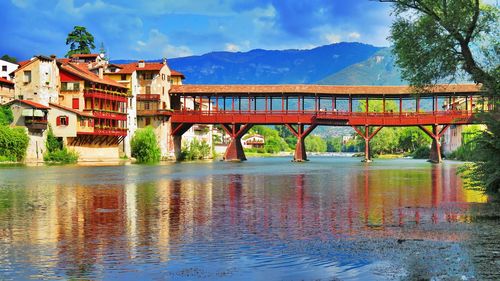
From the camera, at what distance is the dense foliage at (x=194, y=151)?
100m

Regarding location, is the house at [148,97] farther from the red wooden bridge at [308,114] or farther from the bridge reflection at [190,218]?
the bridge reflection at [190,218]

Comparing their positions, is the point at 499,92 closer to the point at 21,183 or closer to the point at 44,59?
the point at 21,183

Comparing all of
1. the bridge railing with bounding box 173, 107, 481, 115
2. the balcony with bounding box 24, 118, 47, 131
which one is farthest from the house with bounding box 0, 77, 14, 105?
the bridge railing with bounding box 173, 107, 481, 115

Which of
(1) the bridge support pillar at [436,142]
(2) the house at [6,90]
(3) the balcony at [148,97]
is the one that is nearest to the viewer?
(2) the house at [6,90]

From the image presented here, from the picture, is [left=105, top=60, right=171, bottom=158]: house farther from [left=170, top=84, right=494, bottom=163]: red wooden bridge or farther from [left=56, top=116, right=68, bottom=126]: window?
[left=56, top=116, right=68, bottom=126]: window

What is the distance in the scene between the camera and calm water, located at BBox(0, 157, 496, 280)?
11898 millimetres

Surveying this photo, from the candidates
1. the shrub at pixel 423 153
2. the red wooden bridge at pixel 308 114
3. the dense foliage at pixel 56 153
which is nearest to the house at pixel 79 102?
the dense foliage at pixel 56 153

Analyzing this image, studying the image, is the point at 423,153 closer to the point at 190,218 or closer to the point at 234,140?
the point at 234,140

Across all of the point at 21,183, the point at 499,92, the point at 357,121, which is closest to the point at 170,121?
the point at 357,121

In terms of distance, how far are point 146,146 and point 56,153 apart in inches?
557

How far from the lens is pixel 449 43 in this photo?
97.9 feet

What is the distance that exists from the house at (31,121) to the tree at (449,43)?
53.0 m

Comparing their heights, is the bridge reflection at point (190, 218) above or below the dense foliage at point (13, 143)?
below

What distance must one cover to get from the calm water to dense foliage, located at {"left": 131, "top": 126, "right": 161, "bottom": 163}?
5864 centimetres
